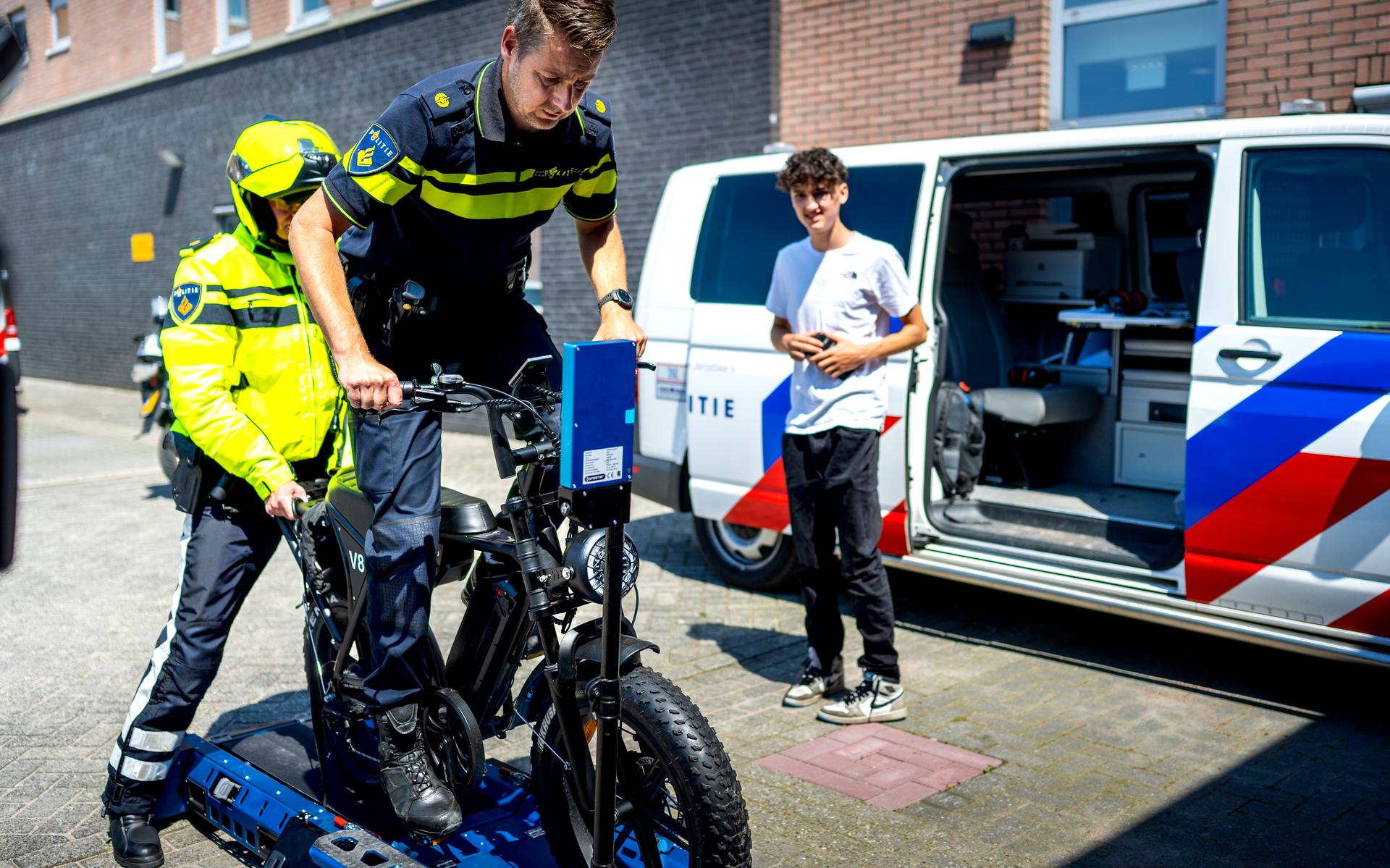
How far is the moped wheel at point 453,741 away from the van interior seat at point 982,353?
4.14 meters

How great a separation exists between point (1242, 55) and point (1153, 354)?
95.5 inches

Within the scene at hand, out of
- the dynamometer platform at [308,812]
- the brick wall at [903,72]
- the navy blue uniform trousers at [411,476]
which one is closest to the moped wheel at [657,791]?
the dynamometer platform at [308,812]

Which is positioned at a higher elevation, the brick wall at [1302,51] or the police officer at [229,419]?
the brick wall at [1302,51]

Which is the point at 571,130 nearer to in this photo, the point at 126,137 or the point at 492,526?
the point at 492,526

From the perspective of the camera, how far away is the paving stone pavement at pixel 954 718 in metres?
3.73

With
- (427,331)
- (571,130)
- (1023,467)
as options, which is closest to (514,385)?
(427,331)

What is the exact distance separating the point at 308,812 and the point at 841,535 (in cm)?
231

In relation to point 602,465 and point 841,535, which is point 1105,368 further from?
point 602,465

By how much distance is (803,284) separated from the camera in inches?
197

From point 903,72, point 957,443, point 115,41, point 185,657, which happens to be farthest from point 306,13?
point 185,657

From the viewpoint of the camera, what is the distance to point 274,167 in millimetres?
3434

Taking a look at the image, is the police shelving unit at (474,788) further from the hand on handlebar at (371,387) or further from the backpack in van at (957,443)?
the backpack in van at (957,443)

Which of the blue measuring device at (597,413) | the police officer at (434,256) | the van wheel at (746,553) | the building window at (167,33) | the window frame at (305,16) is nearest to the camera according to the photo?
the blue measuring device at (597,413)

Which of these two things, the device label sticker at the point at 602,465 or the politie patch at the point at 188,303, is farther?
the politie patch at the point at 188,303
